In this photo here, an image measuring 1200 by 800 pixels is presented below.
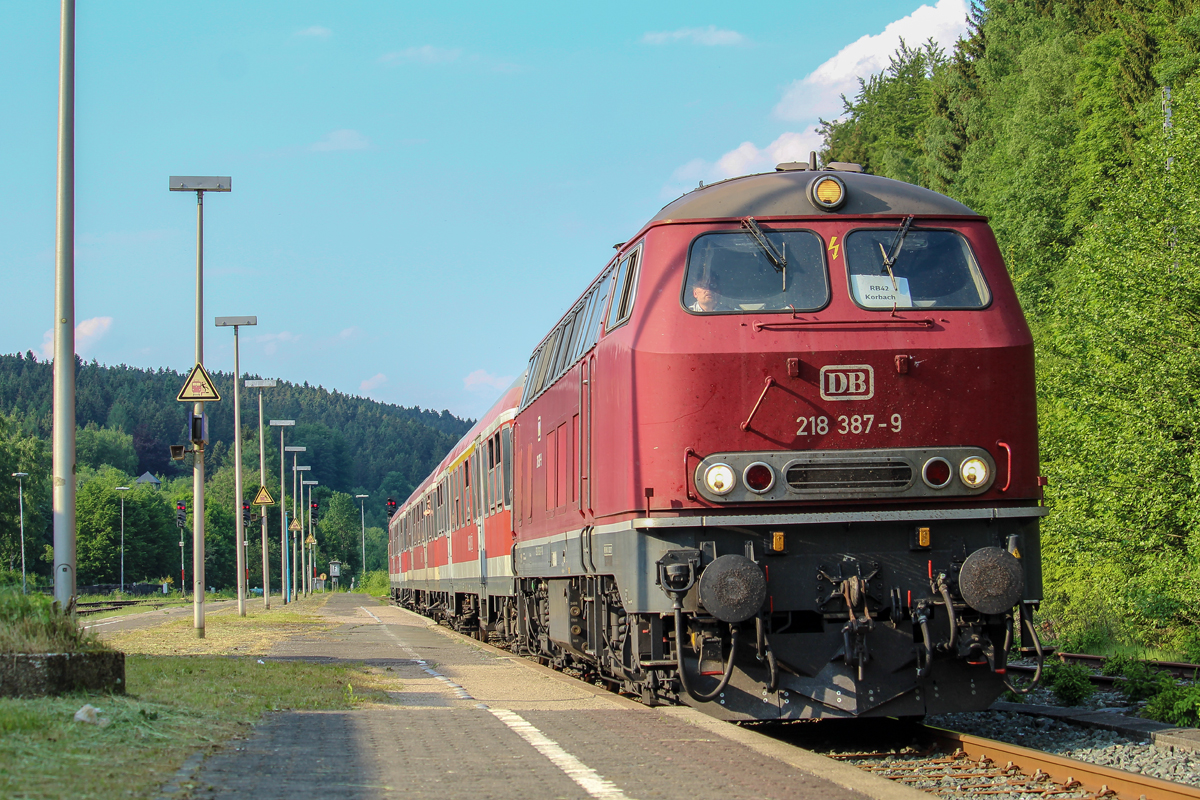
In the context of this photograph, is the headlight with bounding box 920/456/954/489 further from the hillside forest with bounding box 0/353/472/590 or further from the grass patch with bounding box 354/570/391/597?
the grass patch with bounding box 354/570/391/597

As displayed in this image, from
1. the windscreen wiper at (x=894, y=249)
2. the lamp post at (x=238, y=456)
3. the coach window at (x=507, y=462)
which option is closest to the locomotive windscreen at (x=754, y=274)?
the windscreen wiper at (x=894, y=249)

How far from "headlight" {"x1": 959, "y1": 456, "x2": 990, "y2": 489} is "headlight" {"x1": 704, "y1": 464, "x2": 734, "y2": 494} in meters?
1.62

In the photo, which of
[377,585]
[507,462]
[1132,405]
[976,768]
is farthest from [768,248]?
[377,585]

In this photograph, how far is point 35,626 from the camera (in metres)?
8.73

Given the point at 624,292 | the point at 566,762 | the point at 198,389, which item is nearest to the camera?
the point at 566,762

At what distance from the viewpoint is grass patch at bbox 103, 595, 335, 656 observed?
63.9 ft

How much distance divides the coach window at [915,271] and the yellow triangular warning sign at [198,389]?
13.8 m

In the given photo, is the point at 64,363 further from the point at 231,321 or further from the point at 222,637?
the point at 231,321

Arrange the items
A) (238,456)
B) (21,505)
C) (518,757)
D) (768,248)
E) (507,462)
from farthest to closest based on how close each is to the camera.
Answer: (21,505) → (238,456) → (507,462) → (768,248) → (518,757)

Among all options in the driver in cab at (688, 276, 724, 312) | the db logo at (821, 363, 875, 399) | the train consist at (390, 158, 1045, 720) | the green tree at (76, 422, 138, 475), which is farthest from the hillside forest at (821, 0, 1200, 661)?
the green tree at (76, 422, 138, 475)

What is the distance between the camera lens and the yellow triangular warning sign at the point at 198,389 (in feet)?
66.4

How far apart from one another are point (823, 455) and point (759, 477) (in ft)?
1.53

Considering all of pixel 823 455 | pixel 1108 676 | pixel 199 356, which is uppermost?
pixel 199 356

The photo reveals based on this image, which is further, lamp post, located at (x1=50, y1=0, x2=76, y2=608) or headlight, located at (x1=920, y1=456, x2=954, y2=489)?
lamp post, located at (x1=50, y1=0, x2=76, y2=608)
